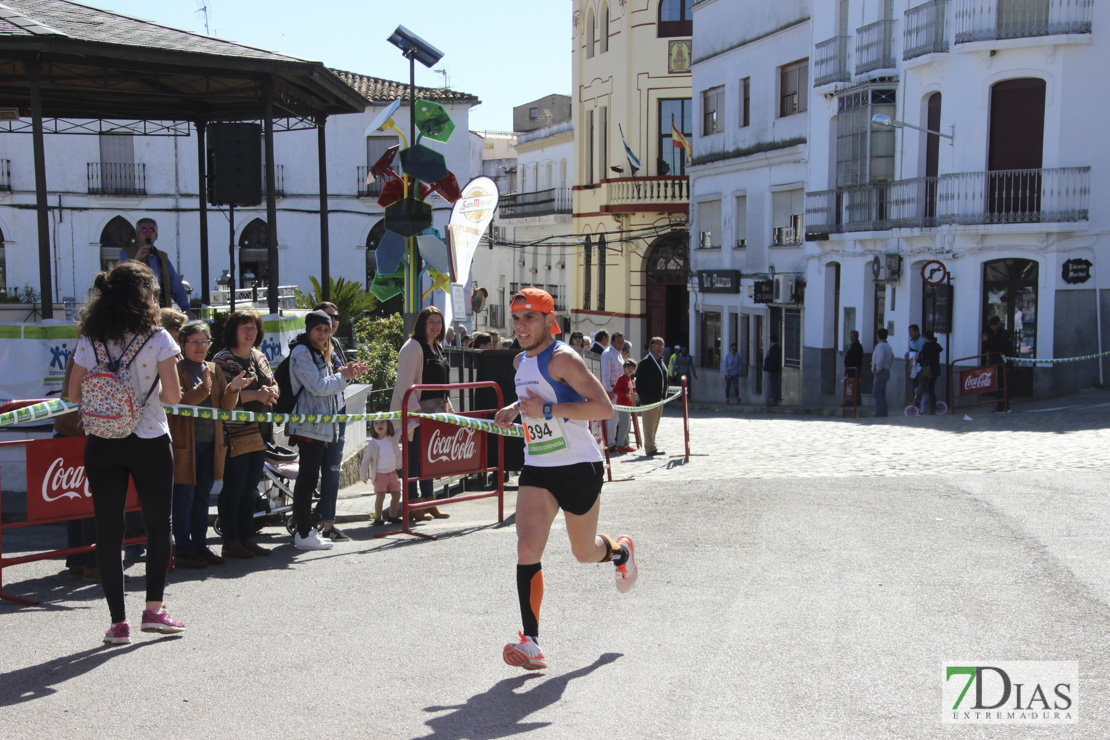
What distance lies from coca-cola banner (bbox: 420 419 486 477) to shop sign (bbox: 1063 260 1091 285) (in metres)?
17.9

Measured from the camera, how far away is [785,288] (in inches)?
1245

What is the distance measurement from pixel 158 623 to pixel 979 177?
22.4m

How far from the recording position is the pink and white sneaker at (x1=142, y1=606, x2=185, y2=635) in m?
6.01

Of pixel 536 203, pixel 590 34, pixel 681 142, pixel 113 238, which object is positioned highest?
pixel 590 34

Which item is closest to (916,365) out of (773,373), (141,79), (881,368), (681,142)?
(881,368)

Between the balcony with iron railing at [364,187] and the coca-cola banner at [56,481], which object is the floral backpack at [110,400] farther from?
the balcony with iron railing at [364,187]

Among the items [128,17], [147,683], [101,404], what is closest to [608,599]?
[147,683]

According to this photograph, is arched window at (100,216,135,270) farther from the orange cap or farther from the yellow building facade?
the orange cap

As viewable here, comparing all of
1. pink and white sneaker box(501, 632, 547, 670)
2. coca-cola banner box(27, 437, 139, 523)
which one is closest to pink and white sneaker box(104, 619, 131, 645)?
coca-cola banner box(27, 437, 139, 523)

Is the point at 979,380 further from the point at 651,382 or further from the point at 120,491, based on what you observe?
the point at 120,491

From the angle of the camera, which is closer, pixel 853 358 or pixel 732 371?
pixel 853 358

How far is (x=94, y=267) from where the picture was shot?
3909cm

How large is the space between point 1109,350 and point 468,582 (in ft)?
65.8

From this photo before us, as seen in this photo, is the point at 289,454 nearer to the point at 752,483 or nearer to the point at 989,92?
the point at 752,483
